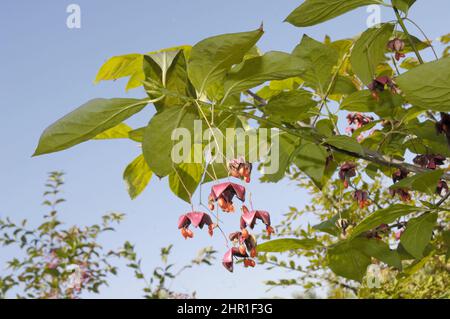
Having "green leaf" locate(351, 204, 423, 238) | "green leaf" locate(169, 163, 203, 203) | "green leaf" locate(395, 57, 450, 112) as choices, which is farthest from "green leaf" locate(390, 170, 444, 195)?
"green leaf" locate(169, 163, 203, 203)

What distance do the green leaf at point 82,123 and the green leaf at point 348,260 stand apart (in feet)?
2.43

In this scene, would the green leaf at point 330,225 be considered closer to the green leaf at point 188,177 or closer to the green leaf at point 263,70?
the green leaf at point 188,177

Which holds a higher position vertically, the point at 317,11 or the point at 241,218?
the point at 317,11

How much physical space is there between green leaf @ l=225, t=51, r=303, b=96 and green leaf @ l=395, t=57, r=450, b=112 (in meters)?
0.22

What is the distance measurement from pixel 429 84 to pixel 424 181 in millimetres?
359

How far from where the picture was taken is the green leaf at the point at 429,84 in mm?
860

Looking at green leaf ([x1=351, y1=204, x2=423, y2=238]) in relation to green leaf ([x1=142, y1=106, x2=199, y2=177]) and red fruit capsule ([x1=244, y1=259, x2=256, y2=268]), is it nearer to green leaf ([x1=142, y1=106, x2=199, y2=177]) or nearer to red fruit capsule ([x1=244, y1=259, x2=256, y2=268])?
red fruit capsule ([x1=244, y1=259, x2=256, y2=268])

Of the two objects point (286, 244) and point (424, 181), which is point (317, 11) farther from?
point (286, 244)

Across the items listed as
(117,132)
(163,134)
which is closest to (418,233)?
(163,134)

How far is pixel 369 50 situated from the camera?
140 centimetres
